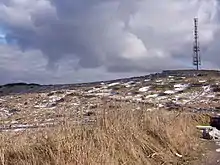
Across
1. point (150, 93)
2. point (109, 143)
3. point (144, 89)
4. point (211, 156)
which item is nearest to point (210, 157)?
point (211, 156)

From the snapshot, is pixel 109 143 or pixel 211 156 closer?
pixel 109 143

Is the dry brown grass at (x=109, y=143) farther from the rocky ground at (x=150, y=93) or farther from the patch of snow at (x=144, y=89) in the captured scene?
the patch of snow at (x=144, y=89)

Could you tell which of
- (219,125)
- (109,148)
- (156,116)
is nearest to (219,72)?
(219,125)

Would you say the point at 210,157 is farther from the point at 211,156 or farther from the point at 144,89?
the point at 144,89

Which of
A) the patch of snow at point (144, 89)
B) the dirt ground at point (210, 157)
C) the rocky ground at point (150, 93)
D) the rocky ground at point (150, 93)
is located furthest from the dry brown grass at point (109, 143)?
the patch of snow at point (144, 89)

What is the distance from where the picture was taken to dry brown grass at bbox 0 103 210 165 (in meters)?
9.33

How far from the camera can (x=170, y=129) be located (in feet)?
50.3

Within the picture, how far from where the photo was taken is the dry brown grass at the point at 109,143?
367 inches

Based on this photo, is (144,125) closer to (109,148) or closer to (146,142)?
(146,142)

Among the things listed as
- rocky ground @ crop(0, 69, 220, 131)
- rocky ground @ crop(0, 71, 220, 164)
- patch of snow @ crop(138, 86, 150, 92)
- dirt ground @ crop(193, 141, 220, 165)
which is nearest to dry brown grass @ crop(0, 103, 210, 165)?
dirt ground @ crop(193, 141, 220, 165)

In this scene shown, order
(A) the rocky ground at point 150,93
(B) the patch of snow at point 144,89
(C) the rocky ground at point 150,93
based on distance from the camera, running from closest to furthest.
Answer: (C) the rocky ground at point 150,93
(A) the rocky ground at point 150,93
(B) the patch of snow at point 144,89

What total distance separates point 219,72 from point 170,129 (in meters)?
55.2

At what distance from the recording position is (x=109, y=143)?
10945mm

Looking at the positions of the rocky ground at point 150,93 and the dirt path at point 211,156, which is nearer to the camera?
the dirt path at point 211,156
